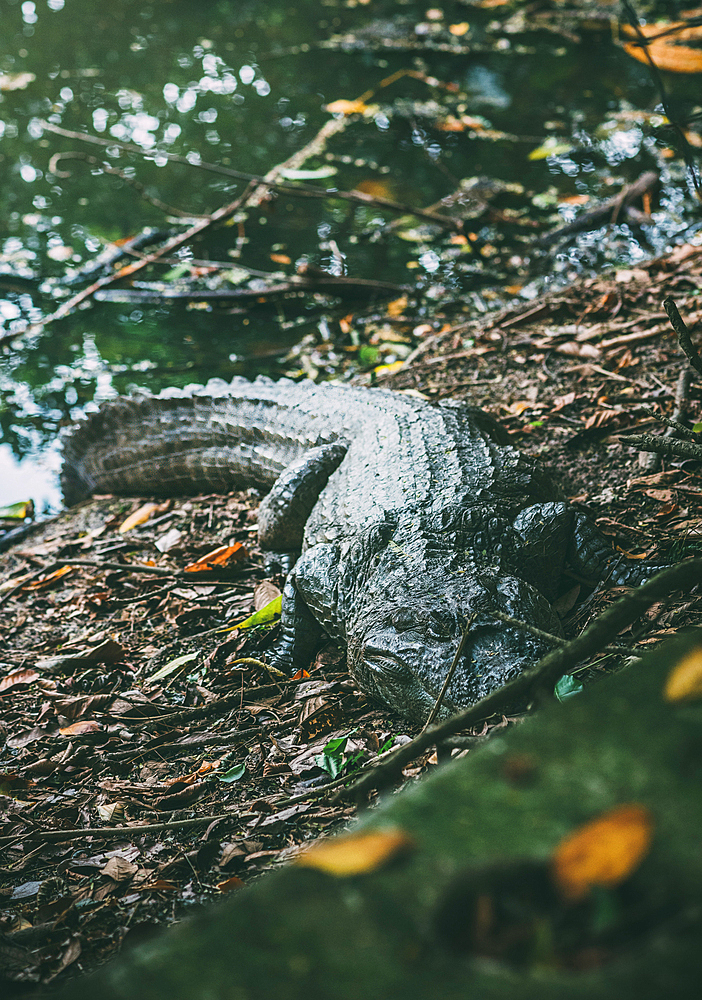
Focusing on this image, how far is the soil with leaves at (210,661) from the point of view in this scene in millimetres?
2143

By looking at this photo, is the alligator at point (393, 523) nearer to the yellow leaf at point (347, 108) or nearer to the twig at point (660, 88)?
the twig at point (660, 88)

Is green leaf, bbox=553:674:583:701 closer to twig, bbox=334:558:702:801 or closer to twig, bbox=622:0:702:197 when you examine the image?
twig, bbox=334:558:702:801

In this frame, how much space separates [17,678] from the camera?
345 centimetres

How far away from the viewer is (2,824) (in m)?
2.50

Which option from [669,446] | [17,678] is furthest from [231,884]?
[17,678]

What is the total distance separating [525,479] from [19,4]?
64.8 ft

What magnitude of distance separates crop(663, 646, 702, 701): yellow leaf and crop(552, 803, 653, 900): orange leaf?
8.3 inches

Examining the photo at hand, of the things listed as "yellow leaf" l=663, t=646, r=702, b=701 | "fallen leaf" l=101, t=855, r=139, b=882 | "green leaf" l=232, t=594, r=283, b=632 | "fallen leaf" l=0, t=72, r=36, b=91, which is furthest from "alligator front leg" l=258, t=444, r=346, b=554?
"fallen leaf" l=0, t=72, r=36, b=91

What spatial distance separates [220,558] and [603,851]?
3429 millimetres

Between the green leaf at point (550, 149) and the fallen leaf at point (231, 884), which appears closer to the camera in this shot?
the fallen leaf at point (231, 884)

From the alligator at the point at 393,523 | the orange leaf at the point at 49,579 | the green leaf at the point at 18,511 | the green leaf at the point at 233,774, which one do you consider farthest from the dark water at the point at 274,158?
the green leaf at the point at 233,774

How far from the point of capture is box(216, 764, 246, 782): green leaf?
2476 millimetres

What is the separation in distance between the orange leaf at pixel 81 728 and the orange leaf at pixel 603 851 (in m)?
2.61

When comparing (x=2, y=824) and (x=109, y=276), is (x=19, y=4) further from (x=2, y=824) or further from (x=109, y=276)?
(x=2, y=824)
